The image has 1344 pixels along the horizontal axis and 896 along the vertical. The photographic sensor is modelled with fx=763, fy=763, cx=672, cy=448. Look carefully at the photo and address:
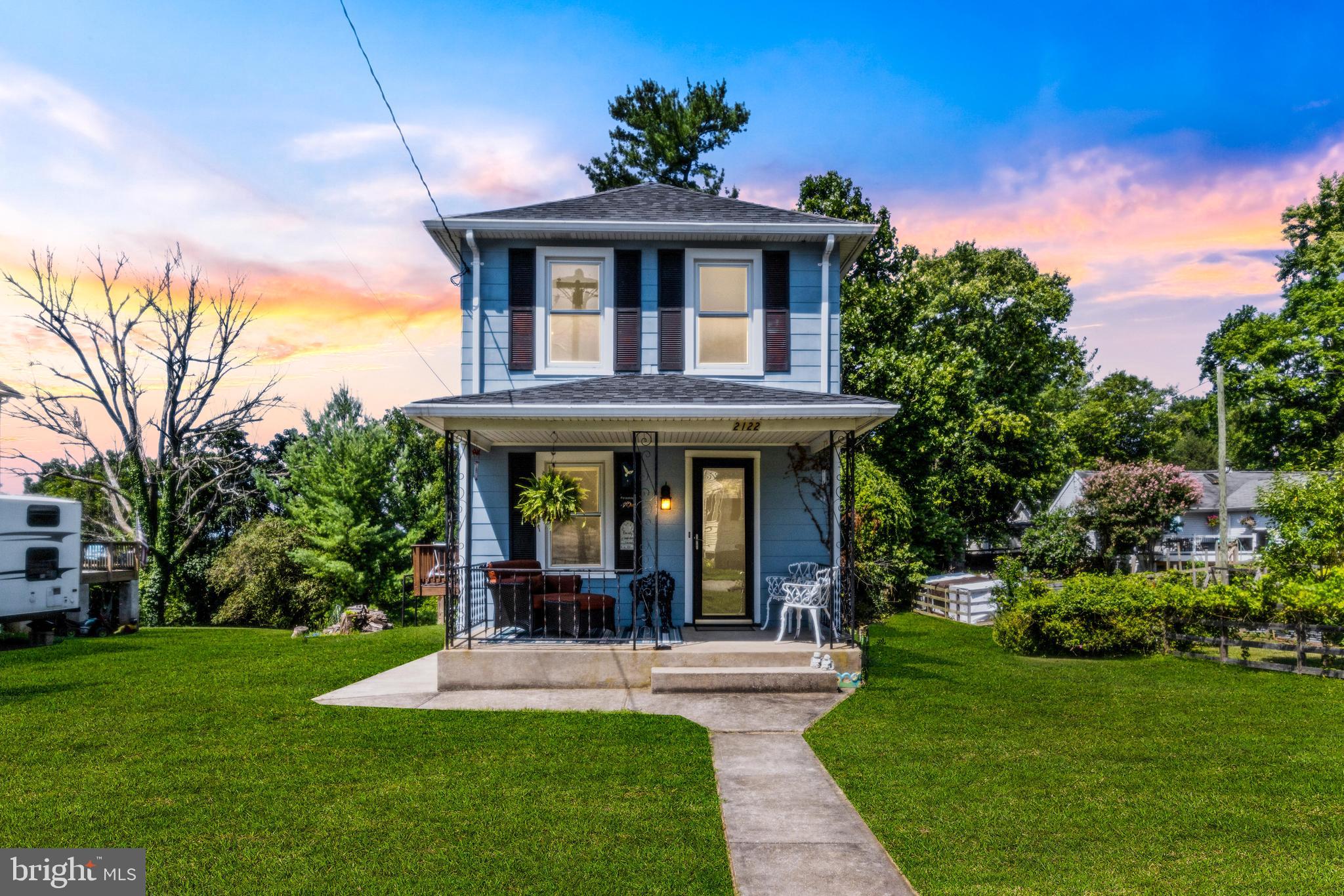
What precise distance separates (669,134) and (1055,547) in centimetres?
1744

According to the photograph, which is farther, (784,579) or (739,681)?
(784,579)

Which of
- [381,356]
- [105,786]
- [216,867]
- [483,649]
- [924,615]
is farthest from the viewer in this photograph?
[381,356]

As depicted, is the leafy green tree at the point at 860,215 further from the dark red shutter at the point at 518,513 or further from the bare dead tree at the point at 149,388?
the bare dead tree at the point at 149,388

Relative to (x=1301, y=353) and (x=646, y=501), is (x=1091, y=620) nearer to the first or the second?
(x=646, y=501)

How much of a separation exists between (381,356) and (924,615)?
17.3 metres

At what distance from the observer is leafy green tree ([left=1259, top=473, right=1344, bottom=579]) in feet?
44.0

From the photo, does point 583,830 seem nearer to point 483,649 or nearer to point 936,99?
point 483,649

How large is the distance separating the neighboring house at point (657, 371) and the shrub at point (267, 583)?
49.9ft

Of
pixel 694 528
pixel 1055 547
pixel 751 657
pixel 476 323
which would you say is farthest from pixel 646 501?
pixel 1055 547

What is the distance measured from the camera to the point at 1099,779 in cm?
559

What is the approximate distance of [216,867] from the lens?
13.4 ft

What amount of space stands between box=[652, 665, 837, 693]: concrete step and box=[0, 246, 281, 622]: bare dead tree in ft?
68.2

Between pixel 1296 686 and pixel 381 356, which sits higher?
pixel 381 356

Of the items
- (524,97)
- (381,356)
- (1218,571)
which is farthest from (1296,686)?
(381,356)
